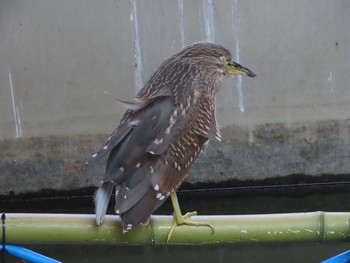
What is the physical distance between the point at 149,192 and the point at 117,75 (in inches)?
177

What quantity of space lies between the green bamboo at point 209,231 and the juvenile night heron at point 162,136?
4 cm

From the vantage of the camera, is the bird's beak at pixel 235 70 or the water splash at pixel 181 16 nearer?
the bird's beak at pixel 235 70

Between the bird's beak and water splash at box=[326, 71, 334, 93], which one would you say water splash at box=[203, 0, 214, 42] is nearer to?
water splash at box=[326, 71, 334, 93]

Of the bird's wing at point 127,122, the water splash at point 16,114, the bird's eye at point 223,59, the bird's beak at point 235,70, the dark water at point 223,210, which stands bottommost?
the dark water at point 223,210

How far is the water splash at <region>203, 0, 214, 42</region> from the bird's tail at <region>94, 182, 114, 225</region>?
4485mm

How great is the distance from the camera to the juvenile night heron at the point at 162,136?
6.25 feet

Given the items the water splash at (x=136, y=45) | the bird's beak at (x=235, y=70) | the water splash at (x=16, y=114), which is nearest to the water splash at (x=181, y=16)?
the water splash at (x=136, y=45)

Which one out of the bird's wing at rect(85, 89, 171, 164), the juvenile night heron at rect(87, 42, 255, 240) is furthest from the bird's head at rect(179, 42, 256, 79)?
the bird's wing at rect(85, 89, 171, 164)

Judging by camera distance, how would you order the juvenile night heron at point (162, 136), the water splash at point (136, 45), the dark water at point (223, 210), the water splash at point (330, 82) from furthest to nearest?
the water splash at point (330, 82), the water splash at point (136, 45), the dark water at point (223, 210), the juvenile night heron at point (162, 136)

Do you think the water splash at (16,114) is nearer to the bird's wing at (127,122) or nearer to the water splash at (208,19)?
the water splash at (208,19)

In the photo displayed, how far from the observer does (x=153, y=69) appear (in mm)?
6285

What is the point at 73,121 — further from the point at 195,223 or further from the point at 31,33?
the point at 195,223

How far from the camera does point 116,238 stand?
71.1 inches

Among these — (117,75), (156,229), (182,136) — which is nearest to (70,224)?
(156,229)
